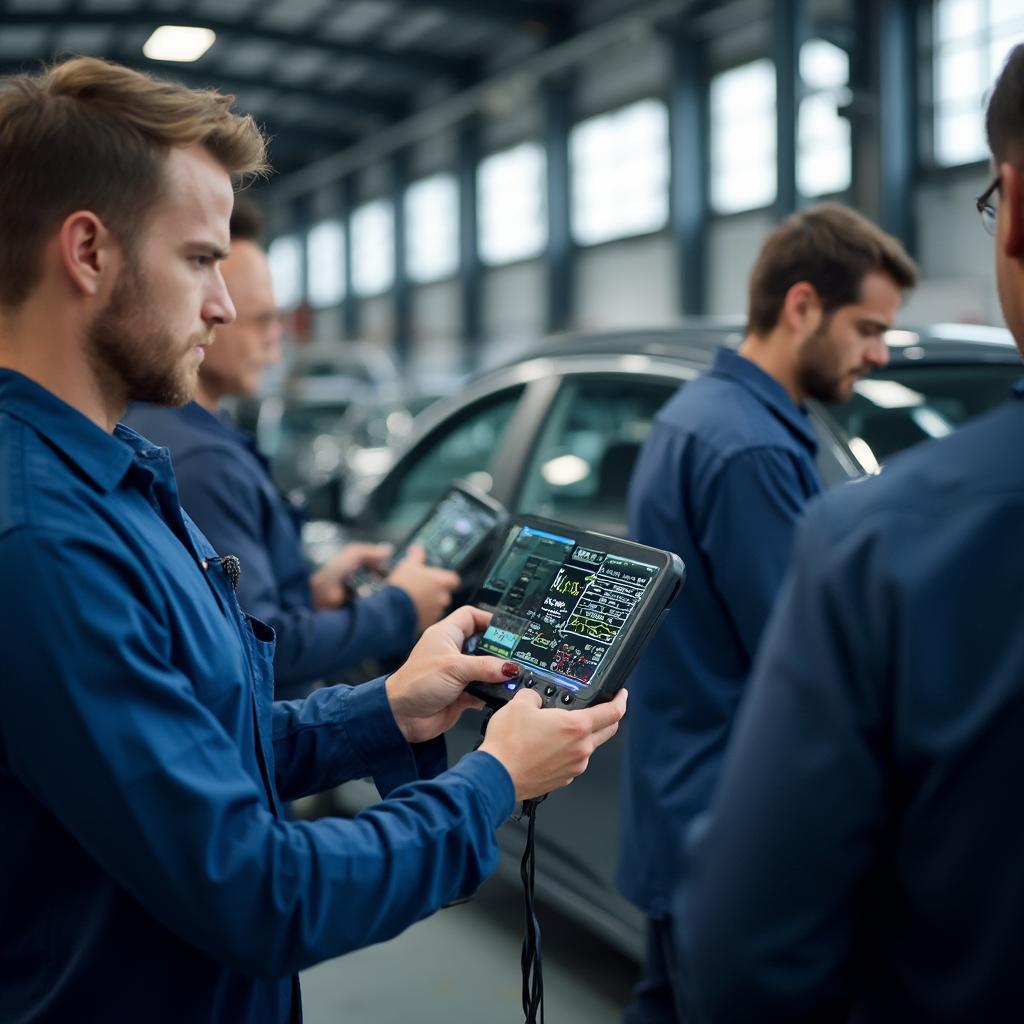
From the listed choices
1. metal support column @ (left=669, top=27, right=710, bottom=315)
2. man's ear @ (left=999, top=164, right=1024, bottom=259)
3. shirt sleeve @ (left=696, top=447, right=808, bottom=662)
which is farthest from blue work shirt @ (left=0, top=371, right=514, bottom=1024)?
metal support column @ (left=669, top=27, right=710, bottom=315)

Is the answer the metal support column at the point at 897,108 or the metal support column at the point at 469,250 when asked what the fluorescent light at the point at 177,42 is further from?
the metal support column at the point at 897,108

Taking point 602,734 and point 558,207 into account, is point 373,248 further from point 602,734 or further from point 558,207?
point 602,734

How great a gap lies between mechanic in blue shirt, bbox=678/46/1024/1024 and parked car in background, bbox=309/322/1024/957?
1.45m

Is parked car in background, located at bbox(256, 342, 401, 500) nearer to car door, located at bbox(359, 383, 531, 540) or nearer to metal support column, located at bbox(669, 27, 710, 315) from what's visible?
metal support column, located at bbox(669, 27, 710, 315)

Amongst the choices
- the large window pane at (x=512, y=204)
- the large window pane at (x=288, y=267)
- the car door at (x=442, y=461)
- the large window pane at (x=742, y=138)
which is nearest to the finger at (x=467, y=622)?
the car door at (x=442, y=461)

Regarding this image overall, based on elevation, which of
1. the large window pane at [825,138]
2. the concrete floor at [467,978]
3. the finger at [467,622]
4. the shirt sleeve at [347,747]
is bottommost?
the concrete floor at [467,978]

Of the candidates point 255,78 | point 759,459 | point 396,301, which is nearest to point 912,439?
point 759,459

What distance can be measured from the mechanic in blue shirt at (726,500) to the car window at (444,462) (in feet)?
3.90

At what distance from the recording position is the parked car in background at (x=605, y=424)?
104 inches

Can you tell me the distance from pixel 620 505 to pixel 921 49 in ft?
28.8

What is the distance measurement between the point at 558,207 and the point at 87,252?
49.0ft

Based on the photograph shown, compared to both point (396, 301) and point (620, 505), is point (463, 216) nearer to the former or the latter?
point (396, 301)

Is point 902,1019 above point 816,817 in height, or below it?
below

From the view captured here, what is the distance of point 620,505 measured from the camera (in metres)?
3.06
